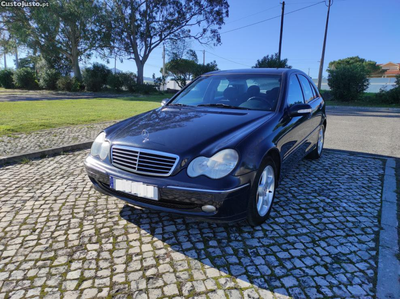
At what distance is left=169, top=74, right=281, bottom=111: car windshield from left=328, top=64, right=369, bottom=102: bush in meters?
17.6


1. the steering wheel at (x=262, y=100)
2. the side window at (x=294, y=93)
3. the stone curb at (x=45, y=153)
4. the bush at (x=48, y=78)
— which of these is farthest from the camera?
the bush at (x=48, y=78)

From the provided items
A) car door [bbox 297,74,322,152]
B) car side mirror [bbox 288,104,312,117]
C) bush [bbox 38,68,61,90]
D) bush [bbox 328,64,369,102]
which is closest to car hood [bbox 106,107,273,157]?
car side mirror [bbox 288,104,312,117]

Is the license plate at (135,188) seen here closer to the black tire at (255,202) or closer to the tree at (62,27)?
the black tire at (255,202)

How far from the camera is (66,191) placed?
3.58 meters

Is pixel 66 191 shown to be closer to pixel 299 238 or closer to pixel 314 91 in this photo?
pixel 299 238

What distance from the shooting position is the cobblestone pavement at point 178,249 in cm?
195

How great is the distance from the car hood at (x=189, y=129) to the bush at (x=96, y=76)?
91.7ft

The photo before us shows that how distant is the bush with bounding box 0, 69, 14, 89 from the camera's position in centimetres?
3284

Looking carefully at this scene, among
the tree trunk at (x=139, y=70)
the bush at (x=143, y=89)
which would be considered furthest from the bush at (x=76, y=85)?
the tree trunk at (x=139, y=70)

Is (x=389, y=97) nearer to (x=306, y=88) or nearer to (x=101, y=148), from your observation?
(x=306, y=88)

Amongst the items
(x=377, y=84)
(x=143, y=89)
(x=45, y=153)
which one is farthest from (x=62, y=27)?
(x=377, y=84)

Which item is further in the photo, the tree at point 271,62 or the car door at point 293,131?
the tree at point 271,62

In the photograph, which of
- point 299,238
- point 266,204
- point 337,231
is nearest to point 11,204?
point 266,204

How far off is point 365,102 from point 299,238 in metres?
19.6
